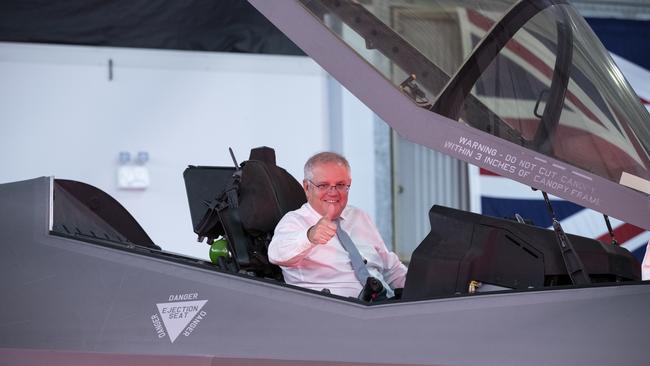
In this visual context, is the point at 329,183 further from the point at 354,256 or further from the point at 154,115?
the point at 154,115

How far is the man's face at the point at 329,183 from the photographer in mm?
4410

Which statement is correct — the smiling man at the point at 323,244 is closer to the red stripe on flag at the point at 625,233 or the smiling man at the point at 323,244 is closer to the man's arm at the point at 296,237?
the man's arm at the point at 296,237

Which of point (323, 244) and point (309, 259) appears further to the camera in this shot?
point (309, 259)

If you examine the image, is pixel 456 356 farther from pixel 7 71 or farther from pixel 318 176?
pixel 7 71

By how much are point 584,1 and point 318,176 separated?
635 centimetres

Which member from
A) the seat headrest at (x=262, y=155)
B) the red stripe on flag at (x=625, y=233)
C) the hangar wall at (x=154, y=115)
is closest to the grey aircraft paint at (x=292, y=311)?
the seat headrest at (x=262, y=155)

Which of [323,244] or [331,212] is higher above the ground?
[331,212]

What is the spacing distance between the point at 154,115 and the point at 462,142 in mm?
5391

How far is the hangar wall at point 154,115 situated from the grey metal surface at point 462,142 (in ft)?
16.8

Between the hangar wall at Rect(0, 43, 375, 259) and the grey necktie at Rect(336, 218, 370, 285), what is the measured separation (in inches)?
163

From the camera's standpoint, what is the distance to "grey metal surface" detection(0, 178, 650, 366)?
326 cm

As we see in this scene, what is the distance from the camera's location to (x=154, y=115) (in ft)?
27.8

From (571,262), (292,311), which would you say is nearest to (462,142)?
(571,262)

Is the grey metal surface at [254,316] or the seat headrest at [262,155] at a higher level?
the seat headrest at [262,155]
